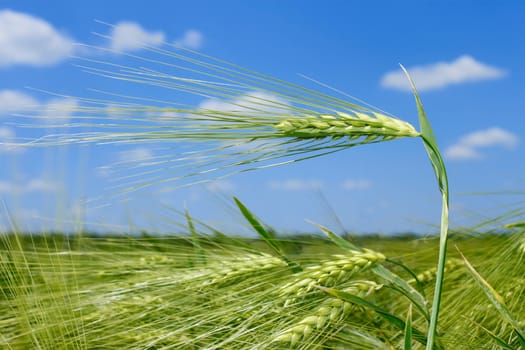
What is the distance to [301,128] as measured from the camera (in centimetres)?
91

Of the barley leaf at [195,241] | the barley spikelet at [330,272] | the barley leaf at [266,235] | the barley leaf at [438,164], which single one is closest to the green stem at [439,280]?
the barley leaf at [438,164]

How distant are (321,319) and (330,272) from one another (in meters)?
0.07

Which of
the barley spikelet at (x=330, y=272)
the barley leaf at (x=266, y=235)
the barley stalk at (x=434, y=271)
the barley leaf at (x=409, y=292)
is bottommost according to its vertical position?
→ the barley stalk at (x=434, y=271)

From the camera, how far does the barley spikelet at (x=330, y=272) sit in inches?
36.5

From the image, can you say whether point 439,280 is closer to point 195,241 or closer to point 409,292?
point 409,292

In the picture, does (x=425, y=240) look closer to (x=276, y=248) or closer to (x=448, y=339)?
(x=448, y=339)

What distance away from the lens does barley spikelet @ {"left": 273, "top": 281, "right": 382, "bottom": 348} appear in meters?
0.90

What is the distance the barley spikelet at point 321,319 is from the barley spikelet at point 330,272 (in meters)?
0.02

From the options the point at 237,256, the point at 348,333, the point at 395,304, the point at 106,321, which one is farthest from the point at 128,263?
the point at 395,304

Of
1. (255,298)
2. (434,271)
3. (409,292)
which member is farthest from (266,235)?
(434,271)

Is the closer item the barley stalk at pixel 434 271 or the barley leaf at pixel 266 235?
the barley leaf at pixel 266 235

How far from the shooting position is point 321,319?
90 cm

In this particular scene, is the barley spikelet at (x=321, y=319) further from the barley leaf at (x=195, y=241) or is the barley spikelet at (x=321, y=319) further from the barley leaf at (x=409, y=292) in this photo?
the barley leaf at (x=195, y=241)

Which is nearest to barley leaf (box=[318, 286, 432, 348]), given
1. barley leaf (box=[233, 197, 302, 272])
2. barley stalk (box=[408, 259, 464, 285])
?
barley leaf (box=[233, 197, 302, 272])
